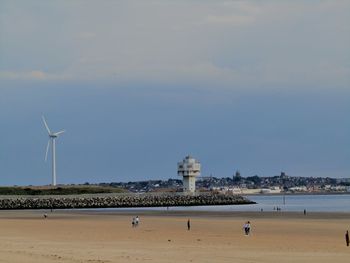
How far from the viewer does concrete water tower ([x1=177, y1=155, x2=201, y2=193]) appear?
481 ft

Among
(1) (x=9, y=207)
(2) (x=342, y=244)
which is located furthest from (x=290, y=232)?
(1) (x=9, y=207)

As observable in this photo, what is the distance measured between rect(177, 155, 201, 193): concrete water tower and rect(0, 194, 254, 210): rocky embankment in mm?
8463

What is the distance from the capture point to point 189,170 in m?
147

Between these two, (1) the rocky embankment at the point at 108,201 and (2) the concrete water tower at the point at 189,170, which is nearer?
(1) the rocky embankment at the point at 108,201

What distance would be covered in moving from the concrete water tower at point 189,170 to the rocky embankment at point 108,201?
8.46 m

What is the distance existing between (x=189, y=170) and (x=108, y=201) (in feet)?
83.1

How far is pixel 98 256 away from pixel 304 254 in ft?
27.2

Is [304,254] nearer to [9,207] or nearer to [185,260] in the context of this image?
[185,260]

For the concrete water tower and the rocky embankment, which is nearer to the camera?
the rocky embankment

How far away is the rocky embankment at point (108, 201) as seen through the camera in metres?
119

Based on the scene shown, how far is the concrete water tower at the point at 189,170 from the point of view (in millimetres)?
146500

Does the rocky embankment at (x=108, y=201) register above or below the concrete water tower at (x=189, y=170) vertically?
below

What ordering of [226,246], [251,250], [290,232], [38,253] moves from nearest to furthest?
1. [38,253]
2. [251,250]
3. [226,246]
4. [290,232]

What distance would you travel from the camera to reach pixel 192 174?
5861 inches
